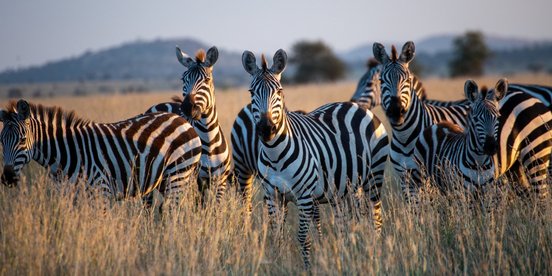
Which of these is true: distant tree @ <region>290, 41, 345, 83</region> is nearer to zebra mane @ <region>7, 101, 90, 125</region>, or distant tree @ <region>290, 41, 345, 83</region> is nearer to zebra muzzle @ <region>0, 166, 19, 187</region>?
zebra mane @ <region>7, 101, 90, 125</region>

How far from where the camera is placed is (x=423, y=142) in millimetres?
6805

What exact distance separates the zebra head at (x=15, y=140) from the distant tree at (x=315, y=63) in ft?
165

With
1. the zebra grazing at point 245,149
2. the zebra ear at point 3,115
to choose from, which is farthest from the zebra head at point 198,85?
the zebra ear at point 3,115

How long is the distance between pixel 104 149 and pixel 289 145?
219 cm

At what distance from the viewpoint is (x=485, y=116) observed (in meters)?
5.69

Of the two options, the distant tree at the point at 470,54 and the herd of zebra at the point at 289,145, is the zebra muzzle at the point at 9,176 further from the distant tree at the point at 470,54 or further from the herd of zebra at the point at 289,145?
the distant tree at the point at 470,54

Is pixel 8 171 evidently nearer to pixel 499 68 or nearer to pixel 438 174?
pixel 438 174

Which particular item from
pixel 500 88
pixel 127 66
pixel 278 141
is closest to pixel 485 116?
pixel 500 88

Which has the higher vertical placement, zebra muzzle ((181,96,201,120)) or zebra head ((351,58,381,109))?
zebra head ((351,58,381,109))

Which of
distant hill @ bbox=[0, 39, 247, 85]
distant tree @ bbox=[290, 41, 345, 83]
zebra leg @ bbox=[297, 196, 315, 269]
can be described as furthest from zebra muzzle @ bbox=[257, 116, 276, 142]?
distant hill @ bbox=[0, 39, 247, 85]

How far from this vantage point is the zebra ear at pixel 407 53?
6961mm

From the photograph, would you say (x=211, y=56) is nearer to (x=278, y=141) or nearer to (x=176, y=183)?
(x=176, y=183)

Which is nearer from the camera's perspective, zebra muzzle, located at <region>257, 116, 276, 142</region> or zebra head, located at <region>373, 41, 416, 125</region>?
zebra muzzle, located at <region>257, 116, 276, 142</region>

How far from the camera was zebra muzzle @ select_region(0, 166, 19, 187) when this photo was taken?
5.48 metres
